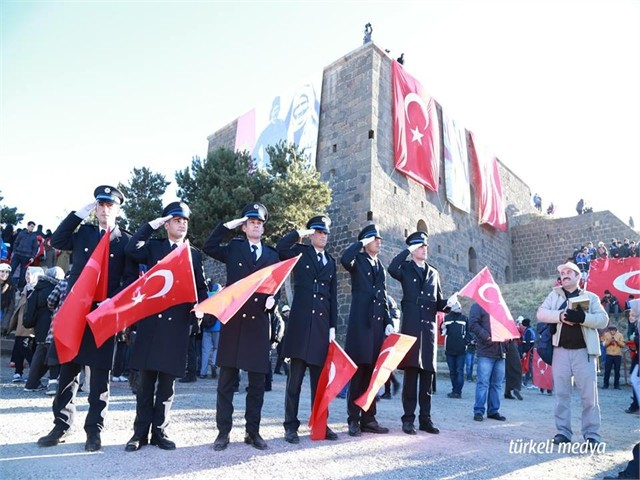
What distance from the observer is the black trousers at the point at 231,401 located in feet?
13.8

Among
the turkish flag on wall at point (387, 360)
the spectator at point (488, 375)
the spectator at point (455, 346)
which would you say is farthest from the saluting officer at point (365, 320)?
the spectator at point (455, 346)

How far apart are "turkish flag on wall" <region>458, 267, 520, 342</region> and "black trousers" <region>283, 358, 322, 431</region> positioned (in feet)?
7.86

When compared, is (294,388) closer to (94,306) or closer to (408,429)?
(408,429)

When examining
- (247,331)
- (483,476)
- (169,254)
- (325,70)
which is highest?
(325,70)

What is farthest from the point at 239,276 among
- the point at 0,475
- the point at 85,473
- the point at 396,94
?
the point at 396,94

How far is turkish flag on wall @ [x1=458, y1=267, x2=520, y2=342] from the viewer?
627 cm

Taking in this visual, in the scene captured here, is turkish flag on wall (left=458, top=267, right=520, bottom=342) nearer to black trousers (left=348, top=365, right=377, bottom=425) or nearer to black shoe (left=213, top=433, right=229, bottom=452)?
black trousers (left=348, top=365, right=377, bottom=425)

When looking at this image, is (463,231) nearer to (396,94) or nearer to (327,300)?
(396,94)

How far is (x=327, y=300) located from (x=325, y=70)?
62.3ft

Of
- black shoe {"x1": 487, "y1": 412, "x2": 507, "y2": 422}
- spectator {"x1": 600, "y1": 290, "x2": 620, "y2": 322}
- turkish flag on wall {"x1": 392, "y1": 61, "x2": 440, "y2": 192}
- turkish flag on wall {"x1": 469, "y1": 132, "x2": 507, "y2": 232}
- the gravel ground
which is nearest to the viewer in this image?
the gravel ground

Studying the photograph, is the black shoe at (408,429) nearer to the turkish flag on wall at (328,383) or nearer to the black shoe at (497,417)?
the turkish flag on wall at (328,383)

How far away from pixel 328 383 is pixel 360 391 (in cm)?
55

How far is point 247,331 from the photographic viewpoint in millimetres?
4484

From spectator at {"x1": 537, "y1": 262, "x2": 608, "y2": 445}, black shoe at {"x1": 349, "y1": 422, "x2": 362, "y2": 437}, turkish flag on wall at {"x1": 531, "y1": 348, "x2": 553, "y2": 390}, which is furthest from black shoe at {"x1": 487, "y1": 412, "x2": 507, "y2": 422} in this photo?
turkish flag on wall at {"x1": 531, "y1": 348, "x2": 553, "y2": 390}
